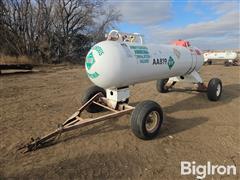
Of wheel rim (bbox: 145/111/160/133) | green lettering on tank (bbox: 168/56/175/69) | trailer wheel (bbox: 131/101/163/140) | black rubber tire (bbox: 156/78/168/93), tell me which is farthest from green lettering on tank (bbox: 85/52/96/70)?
black rubber tire (bbox: 156/78/168/93)

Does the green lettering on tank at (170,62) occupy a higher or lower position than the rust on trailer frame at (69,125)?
higher

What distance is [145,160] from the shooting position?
3.55 meters

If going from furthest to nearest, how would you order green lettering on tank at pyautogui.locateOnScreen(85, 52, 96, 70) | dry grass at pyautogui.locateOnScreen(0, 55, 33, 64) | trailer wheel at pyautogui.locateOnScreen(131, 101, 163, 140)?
dry grass at pyautogui.locateOnScreen(0, 55, 33, 64), green lettering on tank at pyautogui.locateOnScreen(85, 52, 96, 70), trailer wheel at pyautogui.locateOnScreen(131, 101, 163, 140)

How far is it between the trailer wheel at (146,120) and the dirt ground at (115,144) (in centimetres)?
17

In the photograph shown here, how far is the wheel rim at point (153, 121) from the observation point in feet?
14.1

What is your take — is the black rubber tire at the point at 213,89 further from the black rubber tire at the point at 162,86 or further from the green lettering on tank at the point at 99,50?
the green lettering on tank at the point at 99,50

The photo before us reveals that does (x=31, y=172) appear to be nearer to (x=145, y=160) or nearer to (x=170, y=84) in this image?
(x=145, y=160)

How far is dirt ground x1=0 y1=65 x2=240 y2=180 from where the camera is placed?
3232mm

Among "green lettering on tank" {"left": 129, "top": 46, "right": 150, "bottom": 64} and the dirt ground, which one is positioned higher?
"green lettering on tank" {"left": 129, "top": 46, "right": 150, "bottom": 64}

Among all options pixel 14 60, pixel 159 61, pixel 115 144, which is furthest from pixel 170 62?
pixel 14 60

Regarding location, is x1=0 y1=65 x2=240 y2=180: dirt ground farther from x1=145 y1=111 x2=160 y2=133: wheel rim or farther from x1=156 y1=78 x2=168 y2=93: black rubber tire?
x1=156 y1=78 x2=168 y2=93: black rubber tire

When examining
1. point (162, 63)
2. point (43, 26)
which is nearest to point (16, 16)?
point (43, 26)

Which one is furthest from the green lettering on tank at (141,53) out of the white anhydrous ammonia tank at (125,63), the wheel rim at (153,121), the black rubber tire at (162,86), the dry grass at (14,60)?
the dry grass at (14,60)

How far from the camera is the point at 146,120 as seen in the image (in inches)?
162
